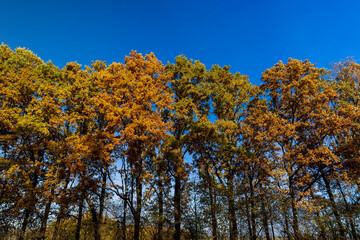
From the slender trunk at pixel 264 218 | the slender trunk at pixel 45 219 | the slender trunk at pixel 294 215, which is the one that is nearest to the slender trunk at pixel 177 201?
the slender trunk at pixel 264 218

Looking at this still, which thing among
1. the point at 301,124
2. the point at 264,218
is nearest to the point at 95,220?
the point at 264,218

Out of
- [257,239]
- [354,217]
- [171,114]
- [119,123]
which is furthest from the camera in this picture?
[171,114]

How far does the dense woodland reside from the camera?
11375mm

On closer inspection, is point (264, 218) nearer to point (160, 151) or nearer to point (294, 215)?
point (294, 215)

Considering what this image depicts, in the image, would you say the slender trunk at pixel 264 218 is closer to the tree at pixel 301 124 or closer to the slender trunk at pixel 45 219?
the tree at pixel 301 124

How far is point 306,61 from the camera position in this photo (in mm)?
15320

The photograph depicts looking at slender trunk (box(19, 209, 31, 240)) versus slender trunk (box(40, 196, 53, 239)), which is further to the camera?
slender trunk (box(40, 196, 53, 239))

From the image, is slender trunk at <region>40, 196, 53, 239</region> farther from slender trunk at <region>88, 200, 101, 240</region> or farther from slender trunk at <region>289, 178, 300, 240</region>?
slender trunk at <region>289, 178, 300, 240</region>

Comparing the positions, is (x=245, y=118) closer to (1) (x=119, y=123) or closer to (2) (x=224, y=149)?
(2) (x=224, y=149)

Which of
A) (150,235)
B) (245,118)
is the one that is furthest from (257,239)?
(245,118)

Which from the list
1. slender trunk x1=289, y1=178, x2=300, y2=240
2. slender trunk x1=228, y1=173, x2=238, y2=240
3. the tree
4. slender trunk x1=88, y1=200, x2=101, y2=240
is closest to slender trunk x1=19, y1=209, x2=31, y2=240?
slender trunk x1=88, y1=200, x2=101, y2=240

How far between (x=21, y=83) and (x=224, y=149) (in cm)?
1414

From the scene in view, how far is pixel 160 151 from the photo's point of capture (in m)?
14.6

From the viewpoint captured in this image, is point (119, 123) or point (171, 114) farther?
point (171, 114)
